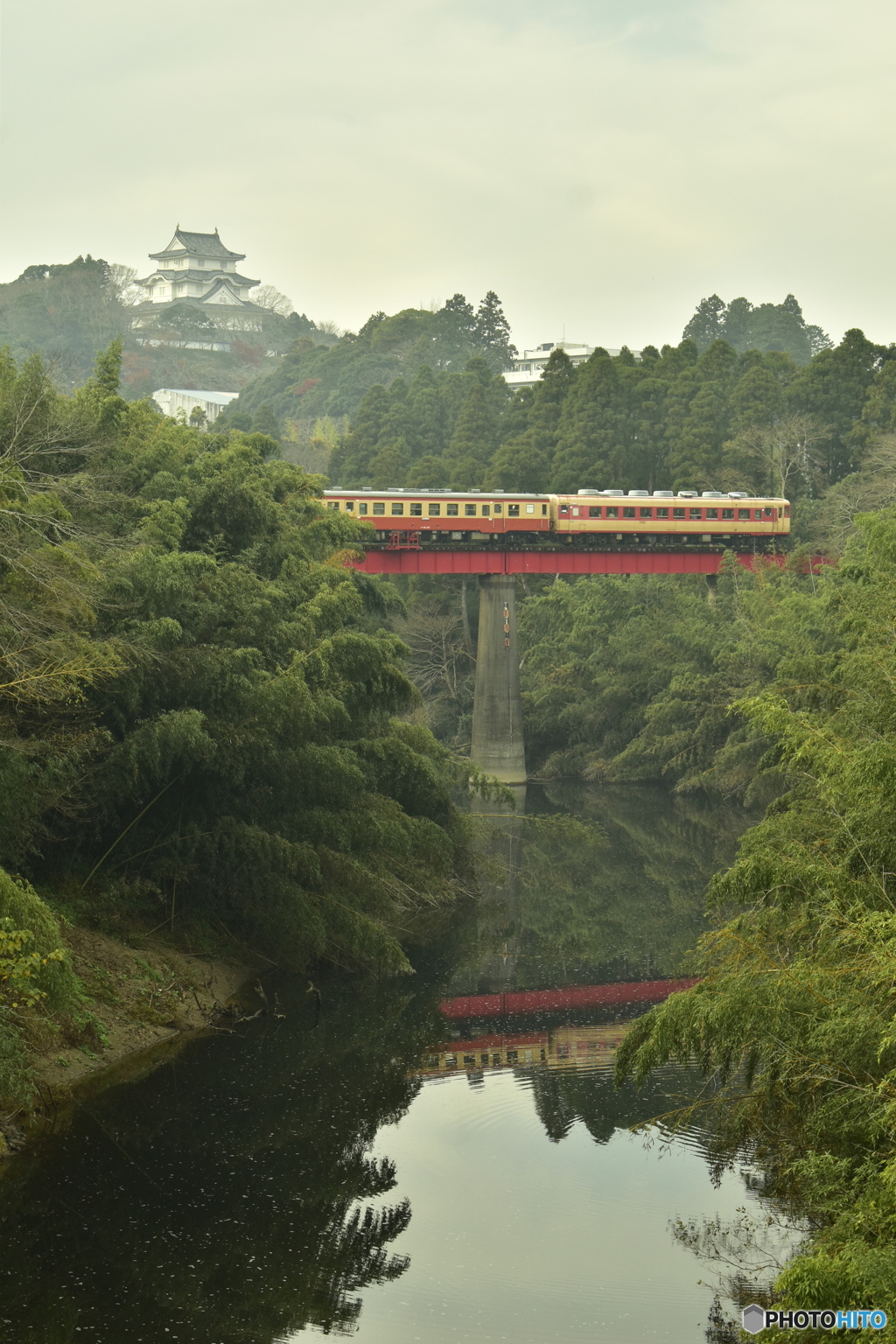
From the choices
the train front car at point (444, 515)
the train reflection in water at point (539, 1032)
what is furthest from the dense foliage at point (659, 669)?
the train reflection in water at point (539, 1032)

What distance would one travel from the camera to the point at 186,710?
1998 cm

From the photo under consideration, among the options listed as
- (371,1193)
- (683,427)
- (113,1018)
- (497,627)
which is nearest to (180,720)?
(113,1018)

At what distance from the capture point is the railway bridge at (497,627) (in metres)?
49.3

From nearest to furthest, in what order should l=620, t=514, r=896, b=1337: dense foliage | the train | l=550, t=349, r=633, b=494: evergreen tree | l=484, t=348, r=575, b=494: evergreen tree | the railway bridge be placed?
1. l=620, t=514, r=896, b=1337: dense foliage
2. the train
3. the railway bridge
4. l=550, t=349, r=633, b=494: evergreen tree
5. l=484, t=348, r=575, b=494: evergreen tree

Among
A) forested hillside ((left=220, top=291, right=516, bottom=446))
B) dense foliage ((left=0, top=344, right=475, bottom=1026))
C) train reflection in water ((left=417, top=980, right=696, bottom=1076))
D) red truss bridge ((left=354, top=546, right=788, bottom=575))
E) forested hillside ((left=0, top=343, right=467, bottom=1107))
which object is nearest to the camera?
forested hillside ((left=0, top=343, right=467, bottom=1107))

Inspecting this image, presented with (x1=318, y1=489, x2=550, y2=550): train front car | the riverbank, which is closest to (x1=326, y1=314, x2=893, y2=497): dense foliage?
(x1=318, y1=489, x2=550, y2=550): train front car

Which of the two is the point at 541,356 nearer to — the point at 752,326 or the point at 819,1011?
the point at 752,326

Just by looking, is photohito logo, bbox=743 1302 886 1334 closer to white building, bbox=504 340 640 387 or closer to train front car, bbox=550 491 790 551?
train front car, bbox=550 491 790 551

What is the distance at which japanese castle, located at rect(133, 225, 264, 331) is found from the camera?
Answer: 4921 inches

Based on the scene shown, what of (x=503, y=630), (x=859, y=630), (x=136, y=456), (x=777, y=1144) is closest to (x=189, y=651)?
(x=136, y=456)

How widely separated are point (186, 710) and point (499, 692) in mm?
30335

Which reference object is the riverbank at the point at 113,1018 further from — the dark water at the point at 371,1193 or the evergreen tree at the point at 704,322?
the evergreen tree at the point at 704,322

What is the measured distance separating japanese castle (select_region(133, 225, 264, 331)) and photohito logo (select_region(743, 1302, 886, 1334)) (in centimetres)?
12083

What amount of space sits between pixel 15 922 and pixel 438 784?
13452 mm
